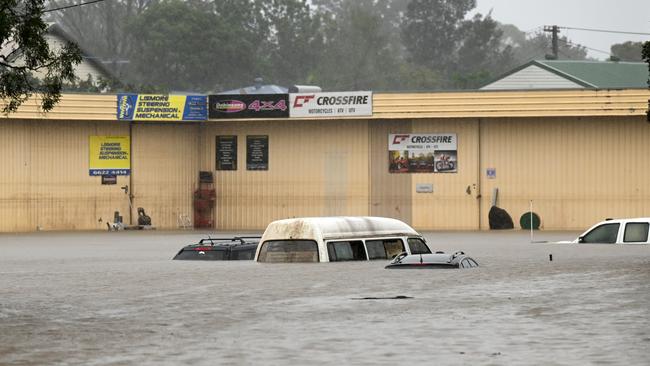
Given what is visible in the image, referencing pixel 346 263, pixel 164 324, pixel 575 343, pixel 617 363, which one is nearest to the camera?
pixel 617 363

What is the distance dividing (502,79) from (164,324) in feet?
149

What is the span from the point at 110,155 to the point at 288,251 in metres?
24.6

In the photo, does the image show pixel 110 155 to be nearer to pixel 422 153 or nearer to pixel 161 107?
pixel 161 107

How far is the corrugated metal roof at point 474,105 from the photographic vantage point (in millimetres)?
47062

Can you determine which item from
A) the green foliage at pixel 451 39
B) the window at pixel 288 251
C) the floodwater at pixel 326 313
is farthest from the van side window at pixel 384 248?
the green foliage at pixel 451 39

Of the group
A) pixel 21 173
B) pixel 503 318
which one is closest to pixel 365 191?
pixel 21 173

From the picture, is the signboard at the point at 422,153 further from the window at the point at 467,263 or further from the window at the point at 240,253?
the window at the point at 467,263

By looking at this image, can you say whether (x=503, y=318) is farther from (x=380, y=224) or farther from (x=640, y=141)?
(x=640, y=141)

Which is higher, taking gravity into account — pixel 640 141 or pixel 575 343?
pixel 640 141

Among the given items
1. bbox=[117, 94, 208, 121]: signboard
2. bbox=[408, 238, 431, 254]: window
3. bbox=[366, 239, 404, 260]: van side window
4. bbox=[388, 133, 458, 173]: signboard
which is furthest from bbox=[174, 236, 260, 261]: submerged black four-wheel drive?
bbox=[388, 133, 458, 173]: signboard

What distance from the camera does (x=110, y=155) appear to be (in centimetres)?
5012

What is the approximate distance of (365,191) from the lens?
49.8 meters

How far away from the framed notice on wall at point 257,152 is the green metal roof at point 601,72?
45.9 feet

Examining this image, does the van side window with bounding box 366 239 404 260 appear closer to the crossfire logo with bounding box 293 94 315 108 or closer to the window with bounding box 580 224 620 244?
the window with bounding box 580 224 620 244
